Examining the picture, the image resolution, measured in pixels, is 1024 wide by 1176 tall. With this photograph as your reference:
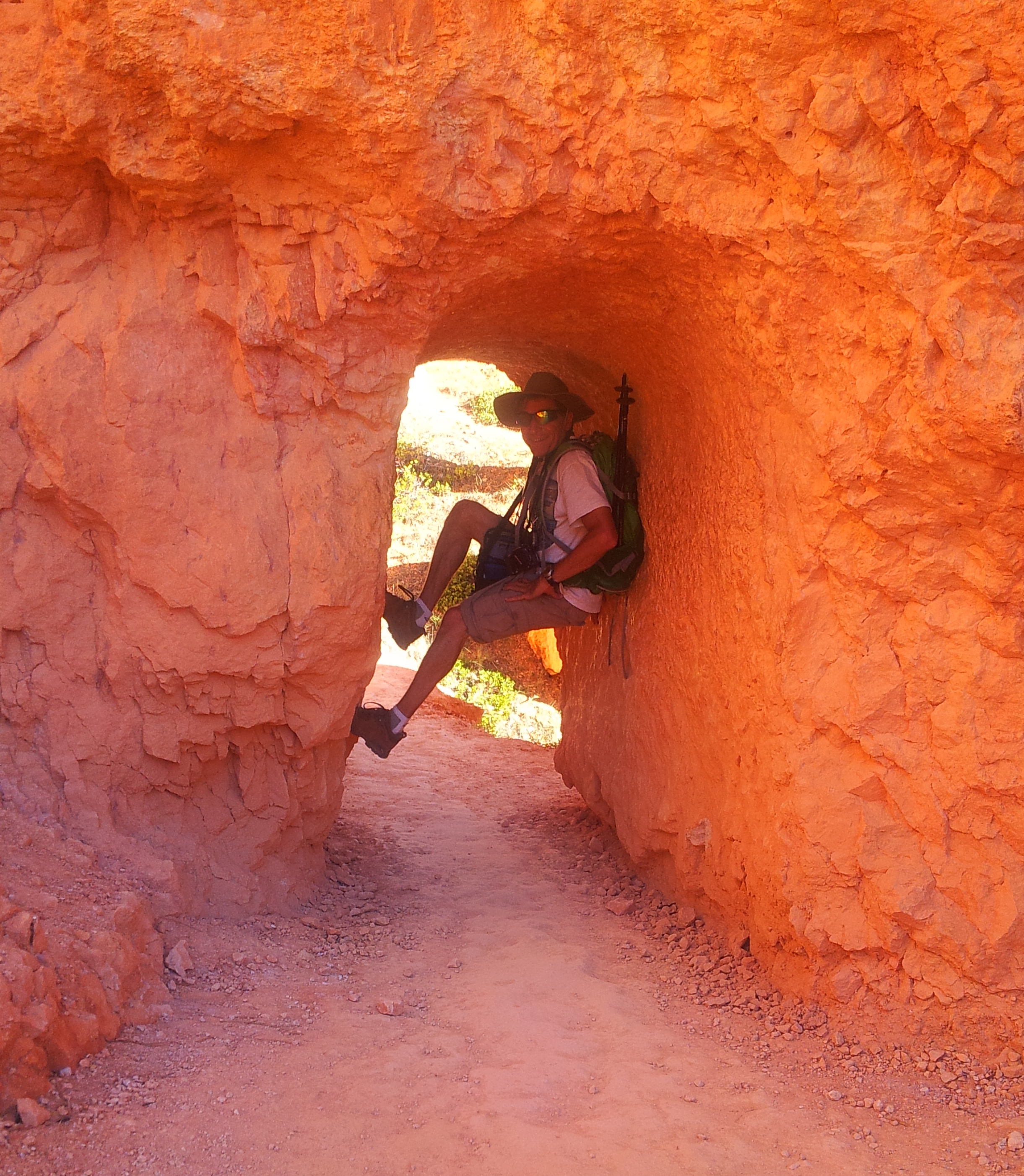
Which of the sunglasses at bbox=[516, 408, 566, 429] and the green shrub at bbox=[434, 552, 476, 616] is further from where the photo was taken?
the green shrub at bbox=[434, 552, 476, 616]

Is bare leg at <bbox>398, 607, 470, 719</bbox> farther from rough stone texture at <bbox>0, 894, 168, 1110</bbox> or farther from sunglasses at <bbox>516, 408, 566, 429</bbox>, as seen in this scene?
rough stone texture at <bbox>0, 894, 168, 1110</bbox>

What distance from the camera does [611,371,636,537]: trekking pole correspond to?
14.7 ft

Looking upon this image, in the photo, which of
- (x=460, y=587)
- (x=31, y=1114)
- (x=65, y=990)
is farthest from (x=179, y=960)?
(x=460, y=587)

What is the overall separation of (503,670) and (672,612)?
20.2ft

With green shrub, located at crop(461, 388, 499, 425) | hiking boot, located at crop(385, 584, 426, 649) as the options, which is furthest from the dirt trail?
green shrub, located at crop(461, 388, 499, 425)

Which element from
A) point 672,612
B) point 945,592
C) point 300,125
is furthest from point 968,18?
point 672,612

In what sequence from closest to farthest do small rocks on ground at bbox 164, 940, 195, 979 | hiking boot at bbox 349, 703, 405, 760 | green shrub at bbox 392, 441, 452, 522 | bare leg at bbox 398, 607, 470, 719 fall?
small rocks on ground at bbox 164, 940, 195, 979 → hiking boot at bbox 349, 703, 405, 760 → bare leg at bbox 398, 607, 470, 719 → green shrub at bbox 392, 441, 452, 522

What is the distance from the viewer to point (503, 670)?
10.2m

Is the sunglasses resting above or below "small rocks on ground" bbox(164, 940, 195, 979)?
above

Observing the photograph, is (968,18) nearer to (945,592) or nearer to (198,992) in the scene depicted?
(945,592)

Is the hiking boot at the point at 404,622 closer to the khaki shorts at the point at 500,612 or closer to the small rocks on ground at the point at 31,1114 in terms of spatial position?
the khaki shorts at the point at 500,612

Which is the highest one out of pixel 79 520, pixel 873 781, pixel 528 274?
pixel 528 274

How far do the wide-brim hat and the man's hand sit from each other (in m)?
0.76

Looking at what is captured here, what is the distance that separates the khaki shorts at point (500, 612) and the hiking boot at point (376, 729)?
0.59 metres
